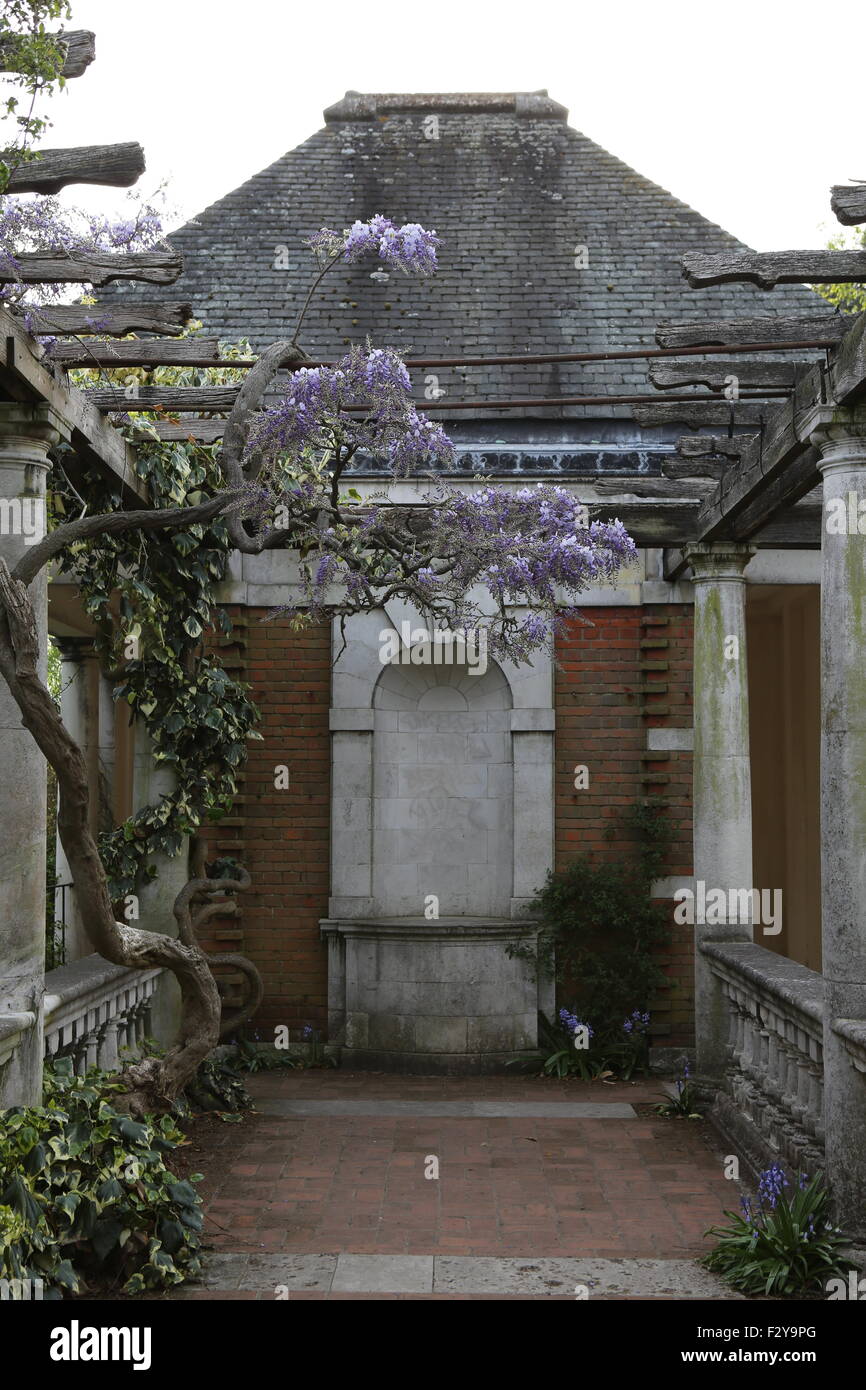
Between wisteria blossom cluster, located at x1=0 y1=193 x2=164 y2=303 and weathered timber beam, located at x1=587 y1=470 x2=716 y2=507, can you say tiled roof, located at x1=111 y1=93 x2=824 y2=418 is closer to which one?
weathered timber beam, located at x1=587 y1=470 x2=716 y2=507

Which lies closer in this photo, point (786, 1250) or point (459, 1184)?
point (786, 1250)

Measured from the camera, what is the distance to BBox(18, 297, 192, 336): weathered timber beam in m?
5.86

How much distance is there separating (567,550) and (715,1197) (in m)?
3.51

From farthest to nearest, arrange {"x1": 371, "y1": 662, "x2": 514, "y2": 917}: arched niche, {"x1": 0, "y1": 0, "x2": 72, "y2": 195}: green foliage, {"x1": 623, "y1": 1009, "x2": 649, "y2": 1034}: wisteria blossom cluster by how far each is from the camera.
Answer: {"x1": 371, "y1": 662, "x2": 514, "y2": 917}: arched niche
{"x1": 623, "y1": 1009, "x2": 649, "y2": 1034}: wisteria blossom cluster
{"x1": 0, "y1": 0, "x2": 72, "y2": 195}: green foliage

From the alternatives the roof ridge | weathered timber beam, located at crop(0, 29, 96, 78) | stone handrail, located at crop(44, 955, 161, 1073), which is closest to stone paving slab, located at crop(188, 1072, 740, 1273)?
stone handrail, located at crop(44, 955, 161, 1073)

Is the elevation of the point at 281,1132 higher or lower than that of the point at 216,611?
lower

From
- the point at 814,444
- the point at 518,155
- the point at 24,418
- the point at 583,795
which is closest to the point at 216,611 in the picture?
the point at 583,795

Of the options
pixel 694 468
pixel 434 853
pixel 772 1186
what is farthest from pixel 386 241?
pixel 434 853

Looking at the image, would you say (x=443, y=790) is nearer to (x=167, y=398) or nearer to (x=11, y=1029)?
(x=167, y=398)

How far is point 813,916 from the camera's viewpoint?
13.4 m

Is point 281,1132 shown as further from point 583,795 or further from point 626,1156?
point 583,795

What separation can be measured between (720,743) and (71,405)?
4.93m

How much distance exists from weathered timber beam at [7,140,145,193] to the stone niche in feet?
20.5

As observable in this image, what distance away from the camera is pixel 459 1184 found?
24.8 ft
